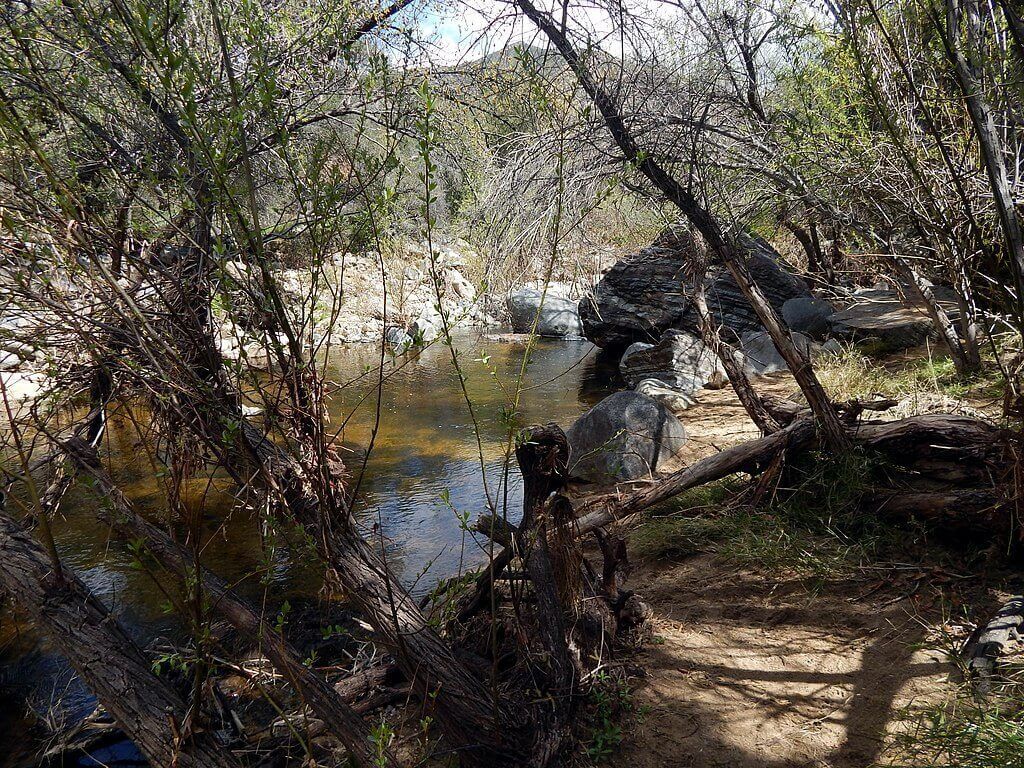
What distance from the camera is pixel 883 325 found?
969cm

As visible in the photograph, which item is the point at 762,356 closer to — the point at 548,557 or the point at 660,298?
the point at 660,298

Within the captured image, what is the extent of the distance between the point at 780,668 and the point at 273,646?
2289 millimetres

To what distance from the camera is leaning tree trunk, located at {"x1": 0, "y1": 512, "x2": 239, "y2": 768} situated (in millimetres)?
2572

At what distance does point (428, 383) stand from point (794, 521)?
8552 mm

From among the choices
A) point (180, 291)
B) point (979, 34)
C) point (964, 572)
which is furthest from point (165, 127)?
point (964, 572)

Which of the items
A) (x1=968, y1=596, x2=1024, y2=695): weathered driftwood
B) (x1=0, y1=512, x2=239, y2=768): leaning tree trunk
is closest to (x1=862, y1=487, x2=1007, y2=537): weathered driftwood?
(x1=968, y1=596, x2=1024, y2=695): weathered driftwood

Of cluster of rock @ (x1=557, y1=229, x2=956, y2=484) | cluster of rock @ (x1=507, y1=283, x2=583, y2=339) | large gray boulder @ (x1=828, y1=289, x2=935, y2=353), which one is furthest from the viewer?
cluster of rock @ (x1=507, y1=283, x2=583, y2=339)

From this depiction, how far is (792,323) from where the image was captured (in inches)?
468

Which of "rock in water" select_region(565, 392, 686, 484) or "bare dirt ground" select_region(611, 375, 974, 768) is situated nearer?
"bare dirt ground" select_region(611, 375, 974, 768)

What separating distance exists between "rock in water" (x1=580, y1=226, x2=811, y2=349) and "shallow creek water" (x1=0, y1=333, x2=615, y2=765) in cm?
138

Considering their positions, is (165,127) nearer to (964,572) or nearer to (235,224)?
(235,224)

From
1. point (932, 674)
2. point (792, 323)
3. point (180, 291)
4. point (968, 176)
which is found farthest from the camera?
point (792, 323)

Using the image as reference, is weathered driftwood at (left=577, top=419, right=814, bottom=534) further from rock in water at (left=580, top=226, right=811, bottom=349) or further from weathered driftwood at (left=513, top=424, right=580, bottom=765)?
rock in water at (left=580, top=226, right=811, bottom=349)

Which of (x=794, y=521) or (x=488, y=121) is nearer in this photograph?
(x=794, y=521)
